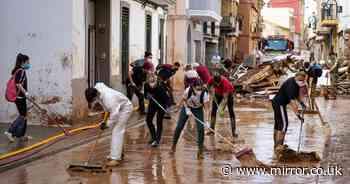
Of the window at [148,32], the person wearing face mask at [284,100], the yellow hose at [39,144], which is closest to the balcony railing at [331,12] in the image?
the window at [148,32]

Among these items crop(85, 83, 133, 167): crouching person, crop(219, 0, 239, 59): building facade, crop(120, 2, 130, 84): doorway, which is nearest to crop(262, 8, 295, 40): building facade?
crop(219, 0, 239, 59): building facade

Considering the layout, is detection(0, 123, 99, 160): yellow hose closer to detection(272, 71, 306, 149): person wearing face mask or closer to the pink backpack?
the pink backpack

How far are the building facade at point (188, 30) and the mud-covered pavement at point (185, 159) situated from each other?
15784 mm

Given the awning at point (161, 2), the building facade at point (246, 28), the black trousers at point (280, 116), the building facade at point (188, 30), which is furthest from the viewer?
the building facade at point (246, 28)

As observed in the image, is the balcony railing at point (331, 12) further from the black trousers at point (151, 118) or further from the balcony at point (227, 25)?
the black trousers at point (151, 118)

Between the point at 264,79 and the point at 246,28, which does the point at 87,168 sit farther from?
the point at 246,28

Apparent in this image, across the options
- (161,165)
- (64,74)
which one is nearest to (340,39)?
(64,74)

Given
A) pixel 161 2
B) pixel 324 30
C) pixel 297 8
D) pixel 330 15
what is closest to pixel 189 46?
Result: pixel 161 2

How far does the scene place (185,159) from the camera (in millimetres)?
11391

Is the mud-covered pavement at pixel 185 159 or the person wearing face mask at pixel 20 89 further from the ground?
the person wearing face mask at pixel 20 89

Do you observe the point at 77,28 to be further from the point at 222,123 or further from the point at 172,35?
the point at 172,35

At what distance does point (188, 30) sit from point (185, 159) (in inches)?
959

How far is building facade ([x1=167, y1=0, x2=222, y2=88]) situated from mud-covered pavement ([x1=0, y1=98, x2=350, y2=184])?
15.8m

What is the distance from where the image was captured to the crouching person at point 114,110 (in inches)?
410
